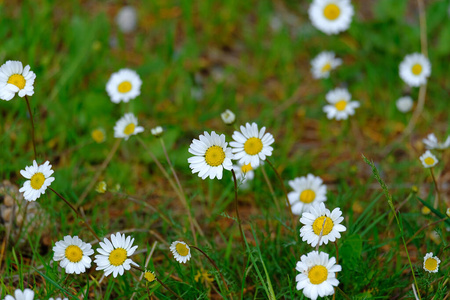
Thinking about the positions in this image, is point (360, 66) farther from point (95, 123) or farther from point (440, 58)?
point (95, 123)

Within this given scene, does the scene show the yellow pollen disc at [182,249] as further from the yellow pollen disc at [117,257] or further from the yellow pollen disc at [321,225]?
the yellow pollen disc at [321,225]

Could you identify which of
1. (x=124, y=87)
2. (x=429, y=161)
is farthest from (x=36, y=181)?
(x=429, y=161)

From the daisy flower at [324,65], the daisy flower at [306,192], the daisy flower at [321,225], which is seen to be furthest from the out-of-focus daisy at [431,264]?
the daisy flower at [324,65]

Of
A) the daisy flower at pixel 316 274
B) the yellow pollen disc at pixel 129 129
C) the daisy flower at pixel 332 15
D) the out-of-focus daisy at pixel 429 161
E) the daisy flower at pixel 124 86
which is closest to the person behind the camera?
the daisy flower at pixel 316 274

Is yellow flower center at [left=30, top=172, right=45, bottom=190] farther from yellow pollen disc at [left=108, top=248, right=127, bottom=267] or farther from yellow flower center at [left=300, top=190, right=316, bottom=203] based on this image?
yellow flower center at [left=300, top=190, right=316, bottom=203]

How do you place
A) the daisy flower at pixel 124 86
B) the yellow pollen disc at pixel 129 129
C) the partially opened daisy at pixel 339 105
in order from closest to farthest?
1. the yellow pollen disc at pixel 129 129
2. the daisy flower at pixel 124 86
3. the partially opened daisy at pixel 339 105

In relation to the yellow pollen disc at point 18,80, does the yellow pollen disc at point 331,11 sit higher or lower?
higher
